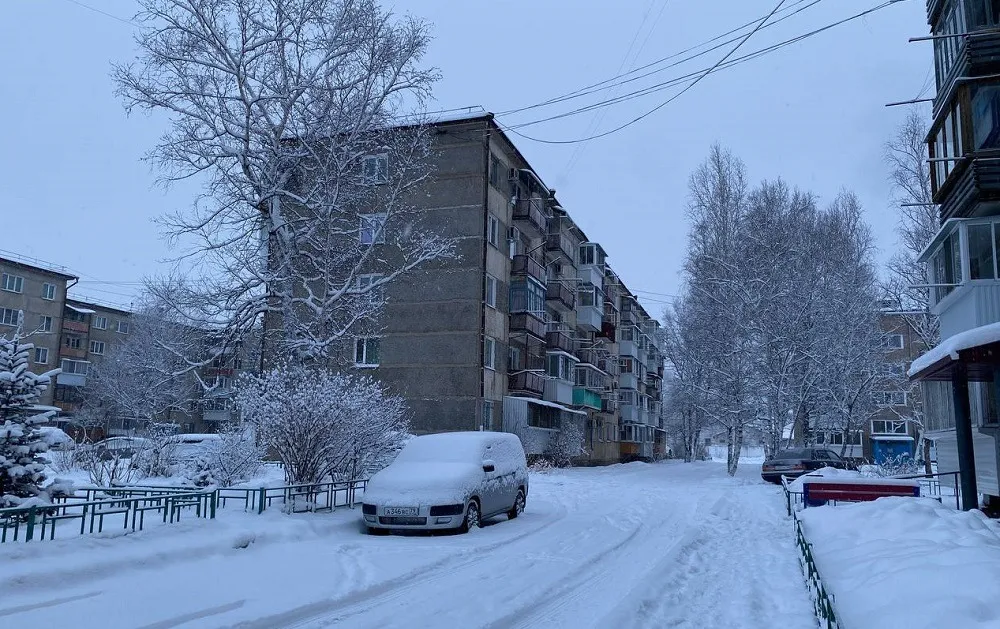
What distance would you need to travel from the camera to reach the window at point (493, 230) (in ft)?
114

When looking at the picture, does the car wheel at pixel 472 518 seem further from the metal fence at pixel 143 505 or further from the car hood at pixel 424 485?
the metal fence at pixel 143 505

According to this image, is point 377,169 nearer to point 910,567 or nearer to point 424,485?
point 424,485

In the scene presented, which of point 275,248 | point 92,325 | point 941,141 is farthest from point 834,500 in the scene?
point 92,325

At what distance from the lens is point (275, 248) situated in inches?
906

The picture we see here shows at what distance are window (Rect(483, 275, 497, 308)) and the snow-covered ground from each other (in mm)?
21149

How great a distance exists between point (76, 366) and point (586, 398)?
44.0 m

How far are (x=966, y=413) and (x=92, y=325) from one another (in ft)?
226

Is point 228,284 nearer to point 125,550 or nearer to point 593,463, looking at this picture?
point 125,550

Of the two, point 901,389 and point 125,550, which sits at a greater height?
point 901,389

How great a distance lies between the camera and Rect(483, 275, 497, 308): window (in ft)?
114

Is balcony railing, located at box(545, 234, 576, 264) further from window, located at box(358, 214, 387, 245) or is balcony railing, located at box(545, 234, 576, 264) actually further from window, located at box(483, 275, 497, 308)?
window, located at box(358, 214, 387, 245)

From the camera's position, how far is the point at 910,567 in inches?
250

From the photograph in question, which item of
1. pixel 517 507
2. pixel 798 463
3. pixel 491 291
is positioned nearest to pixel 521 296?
pixel 491 291

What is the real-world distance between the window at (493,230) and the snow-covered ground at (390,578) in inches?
860
